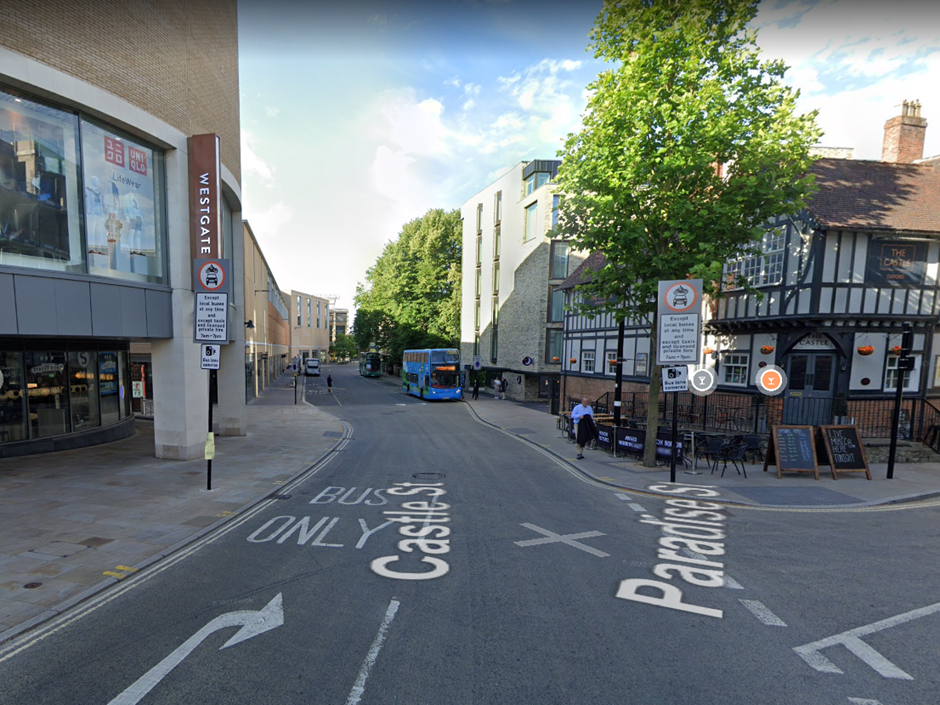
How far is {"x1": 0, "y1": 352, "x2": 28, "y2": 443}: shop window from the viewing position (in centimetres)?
1297

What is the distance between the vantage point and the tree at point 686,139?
10859 mm

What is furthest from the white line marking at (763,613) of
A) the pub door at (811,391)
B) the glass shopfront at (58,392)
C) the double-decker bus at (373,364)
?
the double-decker bus at (373,364)

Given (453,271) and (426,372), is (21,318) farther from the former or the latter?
(453,271)

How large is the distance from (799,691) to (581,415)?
34.1 ft

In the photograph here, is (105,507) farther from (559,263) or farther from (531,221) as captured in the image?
(531,221)

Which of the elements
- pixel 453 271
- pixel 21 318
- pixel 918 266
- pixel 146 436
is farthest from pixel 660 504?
pixel 453 271

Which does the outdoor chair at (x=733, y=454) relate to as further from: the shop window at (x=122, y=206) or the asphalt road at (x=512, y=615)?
the shop window at (x=122, y=206)

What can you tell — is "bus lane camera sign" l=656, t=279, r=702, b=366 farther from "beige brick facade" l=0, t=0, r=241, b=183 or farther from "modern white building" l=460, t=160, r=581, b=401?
"modern white building" l=460, t=160, r=581, b=401

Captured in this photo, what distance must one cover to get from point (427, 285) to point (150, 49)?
35869 mm

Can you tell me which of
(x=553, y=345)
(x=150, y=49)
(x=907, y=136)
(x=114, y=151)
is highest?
(x=907, y=136)

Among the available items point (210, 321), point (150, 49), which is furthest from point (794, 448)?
point (150, 49)

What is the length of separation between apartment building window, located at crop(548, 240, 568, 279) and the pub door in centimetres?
1784

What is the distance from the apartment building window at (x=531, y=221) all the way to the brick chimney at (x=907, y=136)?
1881 cm

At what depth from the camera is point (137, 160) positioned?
12.1 meters
